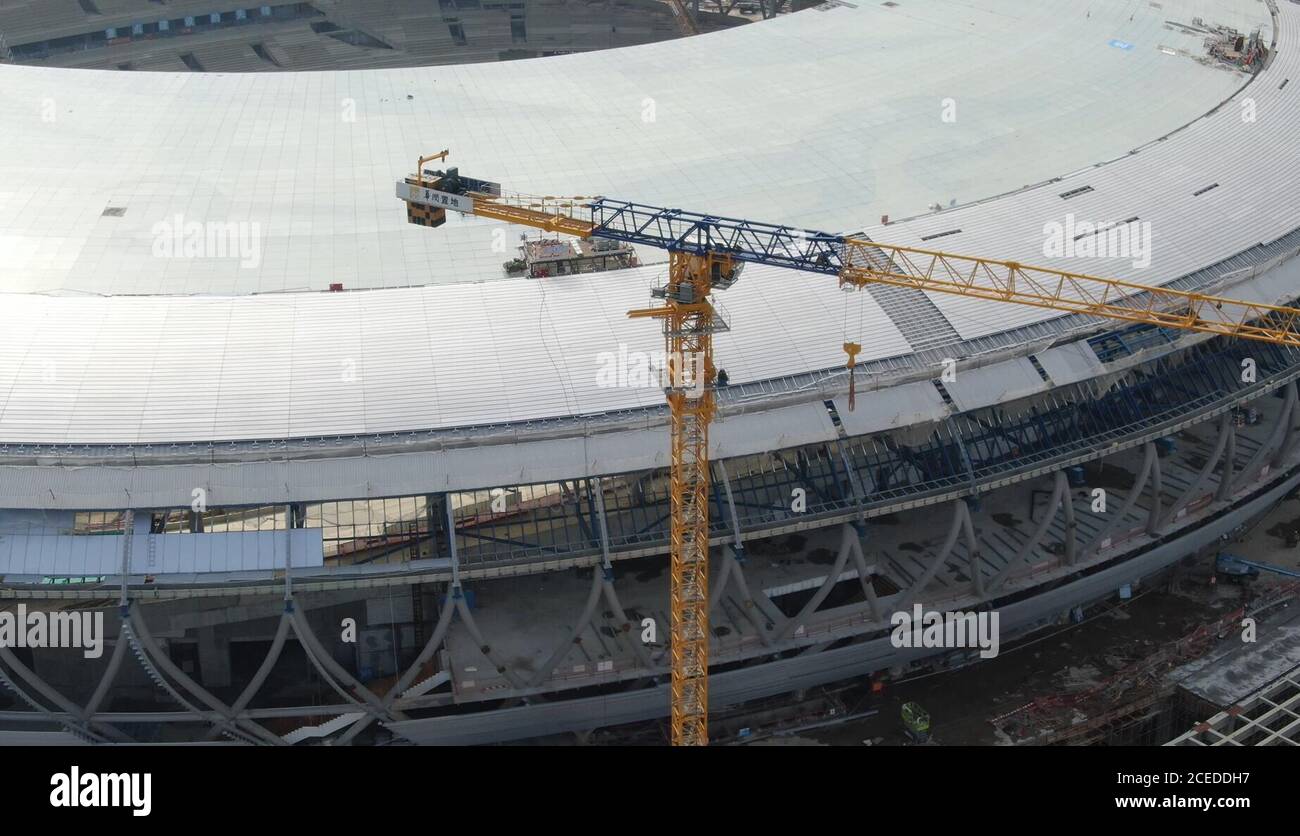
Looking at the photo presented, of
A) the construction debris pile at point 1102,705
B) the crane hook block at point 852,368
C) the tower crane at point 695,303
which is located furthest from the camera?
the construction debris pile at point 1102,705

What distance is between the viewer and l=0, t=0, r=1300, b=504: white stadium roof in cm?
6538

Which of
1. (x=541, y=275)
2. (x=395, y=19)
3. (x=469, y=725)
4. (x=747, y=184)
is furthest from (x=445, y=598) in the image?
(x=395, y=19)

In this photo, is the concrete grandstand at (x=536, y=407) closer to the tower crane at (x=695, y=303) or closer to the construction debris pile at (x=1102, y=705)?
the tower crane at (x=695, y=303)

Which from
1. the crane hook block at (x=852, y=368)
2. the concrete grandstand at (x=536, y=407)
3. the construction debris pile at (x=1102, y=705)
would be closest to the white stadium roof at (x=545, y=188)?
the concrete grandstand at (x=536, y=407)

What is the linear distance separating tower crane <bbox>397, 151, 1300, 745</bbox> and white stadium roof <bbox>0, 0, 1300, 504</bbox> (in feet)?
10.5

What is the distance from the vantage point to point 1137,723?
6825 cm

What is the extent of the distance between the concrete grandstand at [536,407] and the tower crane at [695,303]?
8.23 ft

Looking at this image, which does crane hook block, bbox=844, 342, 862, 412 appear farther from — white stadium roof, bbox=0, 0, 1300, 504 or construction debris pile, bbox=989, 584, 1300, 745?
construction debris pile, bbox=989, 584, 1300, 745

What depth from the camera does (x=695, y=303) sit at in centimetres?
6262

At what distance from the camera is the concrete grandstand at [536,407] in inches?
2467

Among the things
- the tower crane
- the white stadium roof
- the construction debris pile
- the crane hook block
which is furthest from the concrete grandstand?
the construction debris pile

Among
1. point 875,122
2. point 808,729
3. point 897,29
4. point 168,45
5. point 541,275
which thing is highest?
point 168,45

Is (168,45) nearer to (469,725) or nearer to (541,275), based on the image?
(541,275)

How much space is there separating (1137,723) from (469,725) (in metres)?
29.9
